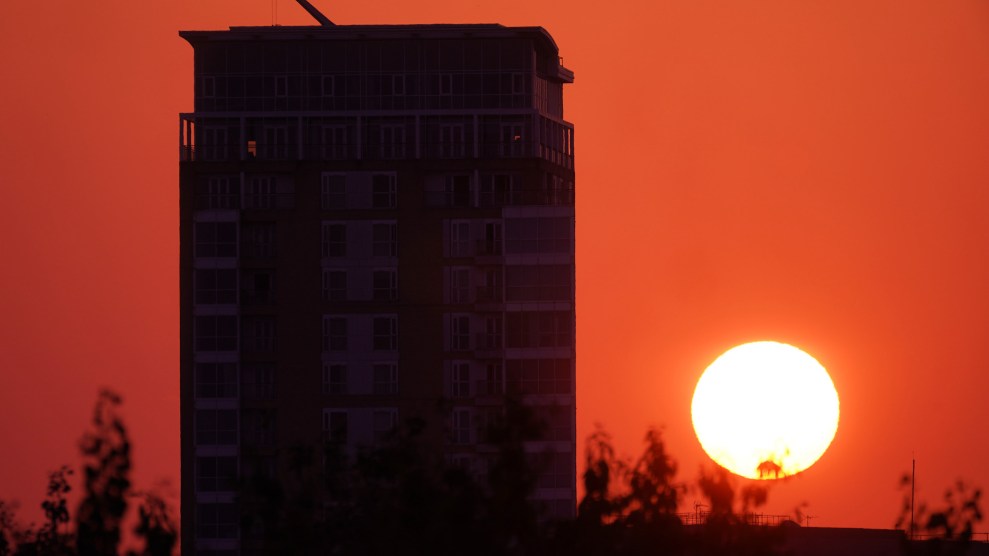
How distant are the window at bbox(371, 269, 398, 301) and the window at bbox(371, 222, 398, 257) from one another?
1101 mm

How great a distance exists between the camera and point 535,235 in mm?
137125

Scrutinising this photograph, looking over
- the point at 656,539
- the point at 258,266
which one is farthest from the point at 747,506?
the point at 258,266

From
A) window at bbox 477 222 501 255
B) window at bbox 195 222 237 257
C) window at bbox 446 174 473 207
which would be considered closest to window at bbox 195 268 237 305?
window at bbox 195 222 237 257

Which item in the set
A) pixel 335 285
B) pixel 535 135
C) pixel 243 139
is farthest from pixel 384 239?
pixel 535 135

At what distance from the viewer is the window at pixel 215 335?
140m

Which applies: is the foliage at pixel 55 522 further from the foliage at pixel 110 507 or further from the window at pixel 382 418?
the window at pixel 382 418

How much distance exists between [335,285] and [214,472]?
13.3 metres

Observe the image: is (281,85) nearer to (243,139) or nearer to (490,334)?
(243,139)

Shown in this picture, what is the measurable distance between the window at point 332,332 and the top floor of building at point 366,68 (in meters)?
12.5

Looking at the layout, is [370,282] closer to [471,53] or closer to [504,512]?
[471,53]

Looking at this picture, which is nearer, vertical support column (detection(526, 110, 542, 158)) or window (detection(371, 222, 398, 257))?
vertical support column (detection(526, 110, 542, 158))

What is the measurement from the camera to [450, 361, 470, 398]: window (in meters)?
138

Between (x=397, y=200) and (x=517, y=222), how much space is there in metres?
8.25

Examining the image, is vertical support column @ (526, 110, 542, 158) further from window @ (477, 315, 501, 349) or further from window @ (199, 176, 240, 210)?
window @ (199, 176, 240, 210)
